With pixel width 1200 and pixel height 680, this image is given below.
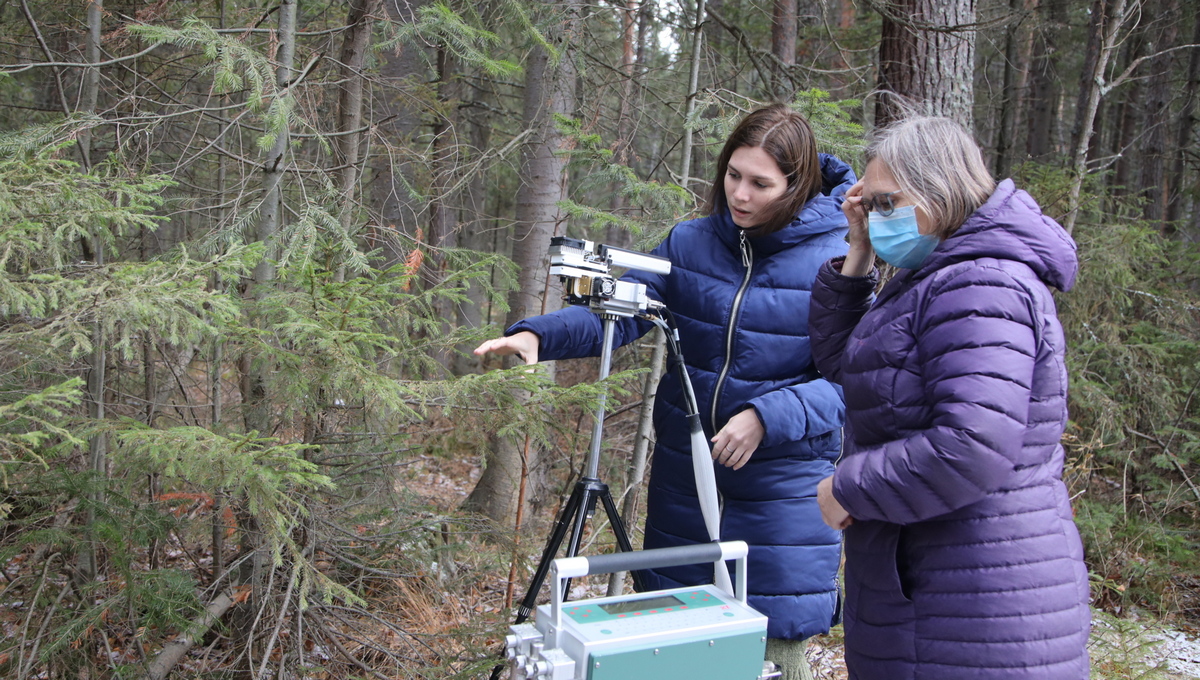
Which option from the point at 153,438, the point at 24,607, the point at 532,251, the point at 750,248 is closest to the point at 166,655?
the point at 24,607

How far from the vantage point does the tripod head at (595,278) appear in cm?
206

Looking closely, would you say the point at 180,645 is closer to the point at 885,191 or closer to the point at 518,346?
the point at 518,346

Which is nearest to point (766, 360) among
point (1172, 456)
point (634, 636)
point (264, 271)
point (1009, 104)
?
point (634, 636)

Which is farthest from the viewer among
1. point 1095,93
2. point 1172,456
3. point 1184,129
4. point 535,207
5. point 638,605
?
point 1184,129

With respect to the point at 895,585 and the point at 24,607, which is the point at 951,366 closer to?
the point at 895,585

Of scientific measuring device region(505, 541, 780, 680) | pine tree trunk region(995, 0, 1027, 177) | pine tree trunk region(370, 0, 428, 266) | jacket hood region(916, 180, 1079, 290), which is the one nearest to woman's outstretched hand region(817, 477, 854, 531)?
scientific measuring device region(505, 541, 780, 680)

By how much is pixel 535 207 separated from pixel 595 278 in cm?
306

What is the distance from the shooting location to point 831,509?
5.71 ft

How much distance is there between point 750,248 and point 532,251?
2.90 m

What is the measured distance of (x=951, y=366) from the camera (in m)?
1.50

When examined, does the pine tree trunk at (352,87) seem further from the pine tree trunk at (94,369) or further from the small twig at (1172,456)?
the small twig at (1172,456)

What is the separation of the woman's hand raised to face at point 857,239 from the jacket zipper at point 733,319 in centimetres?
32

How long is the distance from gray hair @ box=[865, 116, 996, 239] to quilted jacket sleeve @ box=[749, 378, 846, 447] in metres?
0.58

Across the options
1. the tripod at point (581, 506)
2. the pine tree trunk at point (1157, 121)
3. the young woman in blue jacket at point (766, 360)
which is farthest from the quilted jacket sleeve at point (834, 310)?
the pine tree trunk at point (1157, 121)
